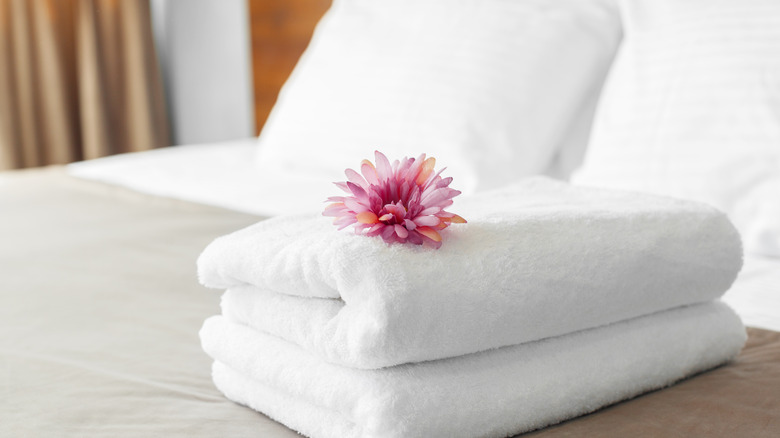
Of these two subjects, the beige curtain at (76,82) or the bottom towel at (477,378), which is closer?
the bottom towel at (477,378)

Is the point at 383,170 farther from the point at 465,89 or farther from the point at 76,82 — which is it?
the point at 76,82

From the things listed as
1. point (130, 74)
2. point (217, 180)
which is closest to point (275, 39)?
point (130, 74)

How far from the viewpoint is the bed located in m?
0.68

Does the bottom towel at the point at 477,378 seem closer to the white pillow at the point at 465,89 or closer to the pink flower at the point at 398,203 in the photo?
the pink flower at the point at 398,203

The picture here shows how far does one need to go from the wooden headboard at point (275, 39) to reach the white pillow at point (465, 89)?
0.87m

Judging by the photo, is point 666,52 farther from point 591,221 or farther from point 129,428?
point 129,428

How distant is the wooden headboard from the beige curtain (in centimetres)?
62

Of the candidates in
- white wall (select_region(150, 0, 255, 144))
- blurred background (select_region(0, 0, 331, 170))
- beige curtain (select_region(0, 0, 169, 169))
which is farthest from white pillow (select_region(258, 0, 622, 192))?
beige curtain (select_region(0, 0, 169, 169))

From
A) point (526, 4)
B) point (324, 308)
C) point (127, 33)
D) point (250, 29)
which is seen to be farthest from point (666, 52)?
point (127, 33)

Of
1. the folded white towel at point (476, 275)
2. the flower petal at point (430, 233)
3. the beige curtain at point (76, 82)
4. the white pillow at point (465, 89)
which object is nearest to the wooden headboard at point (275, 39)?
the beige curtain at point (76, 82)

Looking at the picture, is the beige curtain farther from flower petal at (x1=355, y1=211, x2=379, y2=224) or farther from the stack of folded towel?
flower petal at (x1=355, y1=211, x2=379, y2=224)

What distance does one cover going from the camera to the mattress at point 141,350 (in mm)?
673

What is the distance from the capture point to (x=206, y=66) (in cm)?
317

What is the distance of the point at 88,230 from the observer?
141 centimetres
